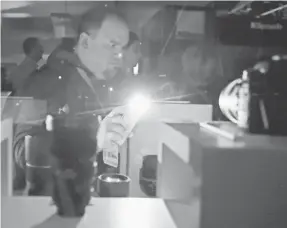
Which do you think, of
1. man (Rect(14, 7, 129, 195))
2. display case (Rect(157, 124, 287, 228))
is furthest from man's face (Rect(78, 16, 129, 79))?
display case (Rect(157, 124, 287, 228))

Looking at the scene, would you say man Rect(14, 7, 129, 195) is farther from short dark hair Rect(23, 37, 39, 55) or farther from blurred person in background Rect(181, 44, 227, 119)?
blurred person in background Rect(181, 44, 227, 119)

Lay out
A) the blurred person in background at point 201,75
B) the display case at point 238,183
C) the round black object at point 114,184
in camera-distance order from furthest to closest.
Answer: the blurred person in background at point 201,75 < the round black object at point 114,184 < the display case at point 238,183

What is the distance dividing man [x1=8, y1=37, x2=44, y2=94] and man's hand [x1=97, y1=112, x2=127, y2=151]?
0.30 m

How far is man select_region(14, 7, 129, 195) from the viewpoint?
1.11m

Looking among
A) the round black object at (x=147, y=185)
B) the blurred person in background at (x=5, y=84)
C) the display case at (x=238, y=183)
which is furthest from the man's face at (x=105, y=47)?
the display case at (x=238, y=183)

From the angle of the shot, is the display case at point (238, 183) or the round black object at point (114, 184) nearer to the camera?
the display case at point (238, 183)

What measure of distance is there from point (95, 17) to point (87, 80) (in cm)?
22

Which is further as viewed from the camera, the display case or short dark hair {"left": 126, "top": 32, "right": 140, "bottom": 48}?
short dark hair {"left": 126, "top": 32, "right": 140, "bottom": 48}

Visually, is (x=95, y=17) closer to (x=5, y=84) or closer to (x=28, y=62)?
(x=28, y=62)

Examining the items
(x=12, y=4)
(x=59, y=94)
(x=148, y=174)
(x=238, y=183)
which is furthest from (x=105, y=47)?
(x=238, y=183)

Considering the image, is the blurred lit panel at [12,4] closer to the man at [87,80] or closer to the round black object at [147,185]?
the man at [87,80]

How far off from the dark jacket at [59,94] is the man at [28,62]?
0.02 meters

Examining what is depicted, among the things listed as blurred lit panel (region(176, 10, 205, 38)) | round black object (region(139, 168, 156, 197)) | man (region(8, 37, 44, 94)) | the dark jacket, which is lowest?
round black object (region(139, 168, 156, 197))

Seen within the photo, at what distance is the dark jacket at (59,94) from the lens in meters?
1.10
